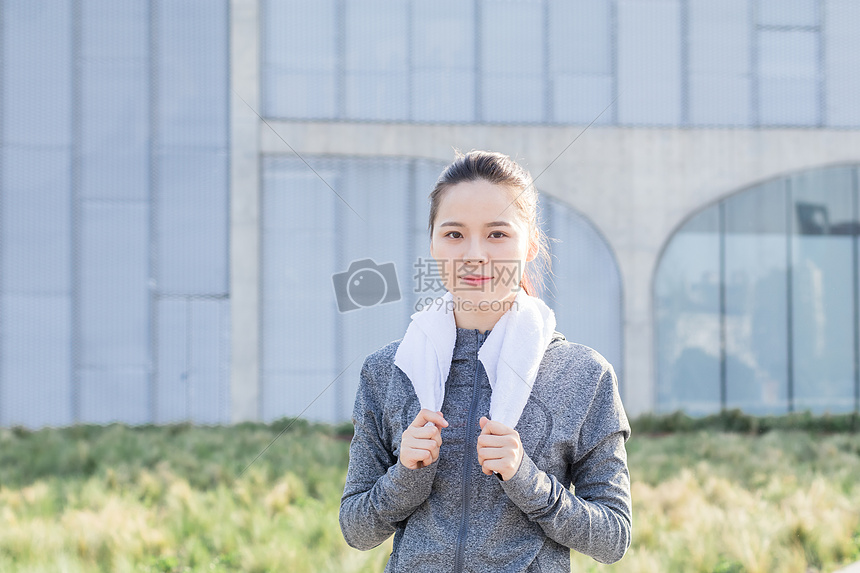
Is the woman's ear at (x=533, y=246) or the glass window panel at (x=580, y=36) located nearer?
the woman's ear at (x=533, y=246)

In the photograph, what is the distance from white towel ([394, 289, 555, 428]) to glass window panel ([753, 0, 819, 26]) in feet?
39.4

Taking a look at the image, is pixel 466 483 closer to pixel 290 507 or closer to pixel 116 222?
pixel 290 507

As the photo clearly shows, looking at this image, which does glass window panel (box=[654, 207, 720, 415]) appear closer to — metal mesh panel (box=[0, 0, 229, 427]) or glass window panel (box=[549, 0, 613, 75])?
glass window panel (box=[549, 0, 613, 75])

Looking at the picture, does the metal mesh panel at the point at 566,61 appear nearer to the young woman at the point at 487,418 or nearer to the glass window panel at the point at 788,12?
the glass window panel at the point at 788,12

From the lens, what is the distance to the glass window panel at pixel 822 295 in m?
12.0

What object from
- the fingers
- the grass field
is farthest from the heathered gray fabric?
the grass field

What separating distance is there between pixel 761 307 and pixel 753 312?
168 mm

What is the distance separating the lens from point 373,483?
5.51 feet

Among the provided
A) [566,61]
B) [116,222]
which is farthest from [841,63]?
[116,222]

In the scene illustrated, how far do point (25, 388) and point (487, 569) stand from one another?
1126cm

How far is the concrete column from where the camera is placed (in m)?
10.8

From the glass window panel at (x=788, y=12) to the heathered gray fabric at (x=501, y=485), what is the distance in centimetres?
1209

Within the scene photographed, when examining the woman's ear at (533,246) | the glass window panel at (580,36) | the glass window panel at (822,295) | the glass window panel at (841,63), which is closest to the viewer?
the woman's ear at (533,246)

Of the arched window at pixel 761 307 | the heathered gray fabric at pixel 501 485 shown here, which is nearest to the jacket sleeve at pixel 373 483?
the heathered gray fabric at pixel 501 485
